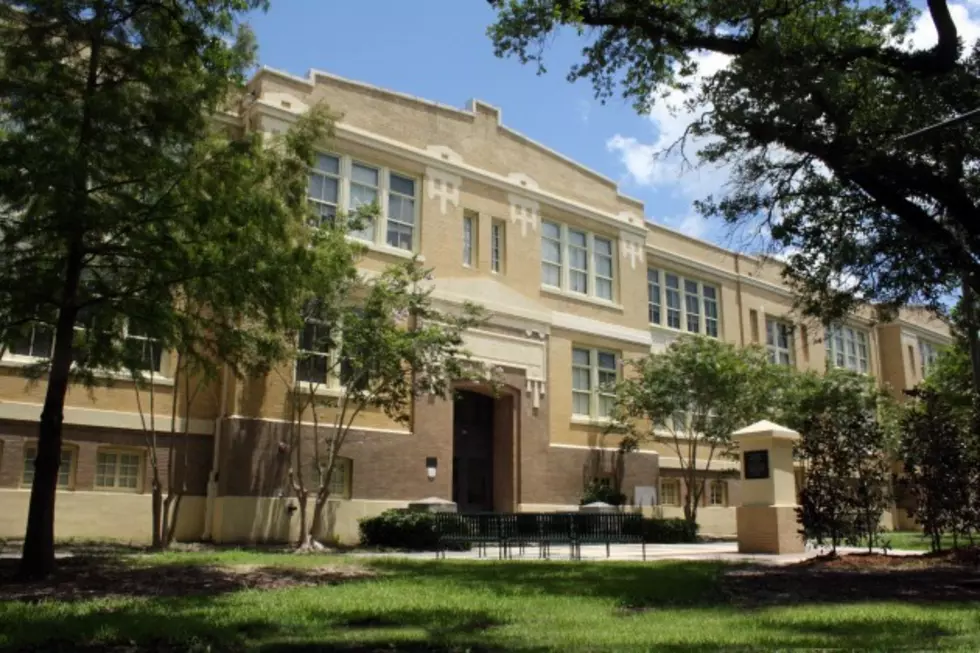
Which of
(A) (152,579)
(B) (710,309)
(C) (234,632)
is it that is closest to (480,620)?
(C) (234,632)

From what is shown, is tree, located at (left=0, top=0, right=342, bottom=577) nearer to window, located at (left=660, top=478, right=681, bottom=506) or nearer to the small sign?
the small sign

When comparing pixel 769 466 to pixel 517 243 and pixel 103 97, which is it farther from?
pixel 103 97

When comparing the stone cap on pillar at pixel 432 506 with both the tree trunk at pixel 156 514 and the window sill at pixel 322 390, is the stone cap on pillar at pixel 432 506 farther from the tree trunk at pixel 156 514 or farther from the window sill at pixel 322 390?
the tree trunk at pixel 156 514

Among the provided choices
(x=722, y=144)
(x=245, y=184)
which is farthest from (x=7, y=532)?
(x=722, y=144)

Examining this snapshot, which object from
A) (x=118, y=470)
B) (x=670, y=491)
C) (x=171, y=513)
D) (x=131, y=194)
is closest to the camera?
(x=131, y=194)

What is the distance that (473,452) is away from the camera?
28438mm

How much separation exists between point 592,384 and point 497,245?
19.7 ft

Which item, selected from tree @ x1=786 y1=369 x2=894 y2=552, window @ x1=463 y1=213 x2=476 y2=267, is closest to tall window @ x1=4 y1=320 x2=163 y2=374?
tree @ x1=786 y1=369 x2=894 y2=552

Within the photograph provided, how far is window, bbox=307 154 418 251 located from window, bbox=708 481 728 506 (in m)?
16.1

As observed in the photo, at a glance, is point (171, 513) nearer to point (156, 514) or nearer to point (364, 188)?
point (156, 514)

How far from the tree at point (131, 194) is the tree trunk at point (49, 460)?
0.02 m

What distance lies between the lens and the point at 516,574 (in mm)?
13375

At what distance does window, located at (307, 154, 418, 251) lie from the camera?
24875mm

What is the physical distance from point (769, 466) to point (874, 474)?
4.28 meters
